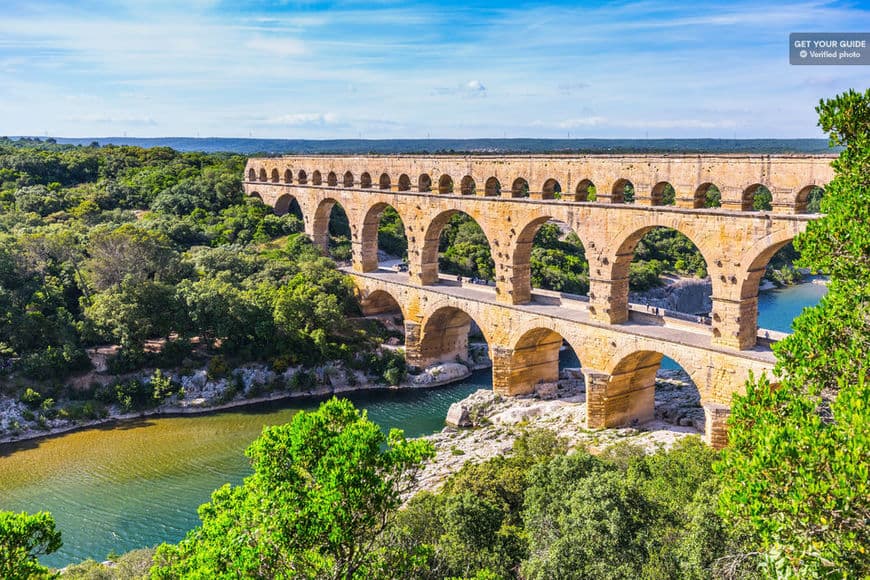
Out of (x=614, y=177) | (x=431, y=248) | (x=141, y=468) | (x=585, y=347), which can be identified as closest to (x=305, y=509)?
(x=141, y=468)

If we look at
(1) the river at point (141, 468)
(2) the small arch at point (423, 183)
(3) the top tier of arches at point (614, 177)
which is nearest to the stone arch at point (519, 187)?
(3) the top tier of arches at point (614, 177)

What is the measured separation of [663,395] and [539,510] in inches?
480

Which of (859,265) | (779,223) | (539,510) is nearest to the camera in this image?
(859,265)

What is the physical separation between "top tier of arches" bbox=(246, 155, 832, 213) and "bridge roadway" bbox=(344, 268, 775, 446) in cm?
351

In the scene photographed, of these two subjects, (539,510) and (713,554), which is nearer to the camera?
(713,554)

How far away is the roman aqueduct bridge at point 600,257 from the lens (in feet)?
64.0

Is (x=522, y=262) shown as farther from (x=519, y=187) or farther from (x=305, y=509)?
(x=305, y=509)

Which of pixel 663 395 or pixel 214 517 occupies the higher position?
pixel 214 517

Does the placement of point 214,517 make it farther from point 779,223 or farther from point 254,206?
point 254,206

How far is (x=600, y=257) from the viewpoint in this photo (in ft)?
74.7

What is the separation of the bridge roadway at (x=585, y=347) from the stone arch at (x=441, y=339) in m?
0.04

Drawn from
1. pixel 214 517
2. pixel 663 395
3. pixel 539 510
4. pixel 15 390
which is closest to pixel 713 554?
pixel 539 510

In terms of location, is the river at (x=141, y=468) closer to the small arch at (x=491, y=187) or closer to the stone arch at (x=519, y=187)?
the small arch at (x=491, y=187)

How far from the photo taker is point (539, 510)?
14180 millimetres
